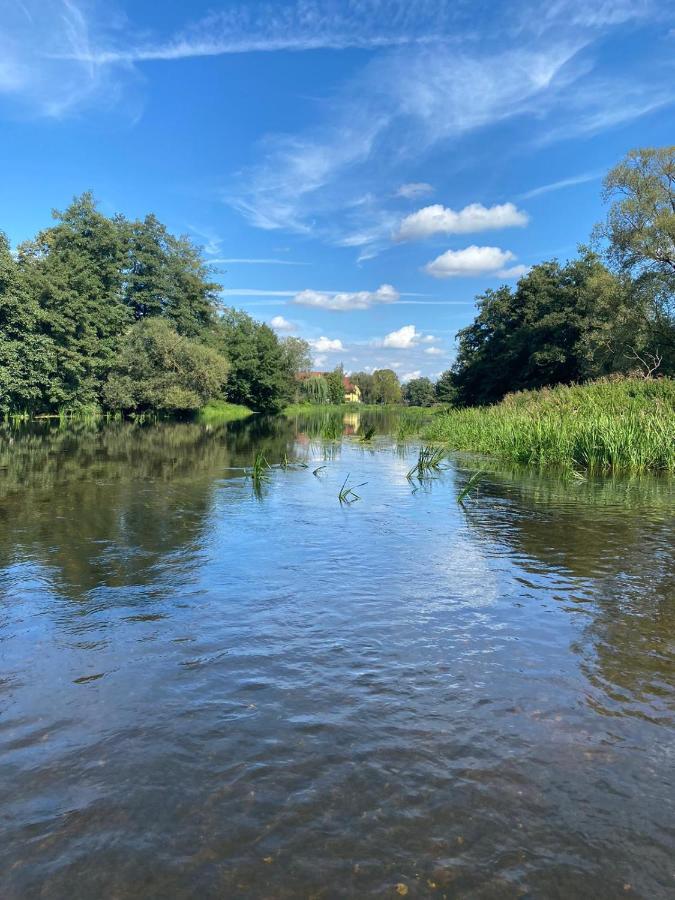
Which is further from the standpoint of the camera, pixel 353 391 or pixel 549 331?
pixel 353 391

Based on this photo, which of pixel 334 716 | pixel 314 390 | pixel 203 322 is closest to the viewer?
pixel 334 716

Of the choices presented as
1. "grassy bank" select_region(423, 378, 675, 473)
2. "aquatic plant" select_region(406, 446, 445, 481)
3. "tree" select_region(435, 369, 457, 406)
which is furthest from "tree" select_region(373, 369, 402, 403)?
"aquatic plant" select_region(406, 446, 445, 481)

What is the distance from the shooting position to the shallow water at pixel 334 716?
2986 millimetres

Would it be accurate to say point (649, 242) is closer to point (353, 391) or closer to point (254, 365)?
point (254, 365)

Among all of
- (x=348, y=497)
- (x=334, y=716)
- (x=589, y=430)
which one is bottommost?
(x=334, y=716)

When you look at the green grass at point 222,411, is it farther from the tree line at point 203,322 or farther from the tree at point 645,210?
the tree at point 645,210

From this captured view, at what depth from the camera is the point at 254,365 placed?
74688 millimetres

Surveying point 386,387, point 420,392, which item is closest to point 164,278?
point 386,387

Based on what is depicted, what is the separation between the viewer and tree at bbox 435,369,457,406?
78056 mm

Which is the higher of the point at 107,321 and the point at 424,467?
the point at 107,321

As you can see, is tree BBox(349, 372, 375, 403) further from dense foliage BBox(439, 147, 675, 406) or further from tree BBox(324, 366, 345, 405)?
dense foliage BBox(439, 147, 675, 406)

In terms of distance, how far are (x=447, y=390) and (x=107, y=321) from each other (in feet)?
189

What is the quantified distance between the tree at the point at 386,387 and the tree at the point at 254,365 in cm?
8938

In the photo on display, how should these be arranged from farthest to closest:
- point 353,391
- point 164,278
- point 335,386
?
point 353,391 → point 335,386 → point 164,278
